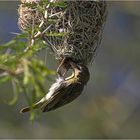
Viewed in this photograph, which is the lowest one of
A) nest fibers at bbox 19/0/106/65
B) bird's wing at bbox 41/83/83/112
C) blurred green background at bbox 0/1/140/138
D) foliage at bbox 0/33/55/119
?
blurred green background at bbox 0/1/140/138

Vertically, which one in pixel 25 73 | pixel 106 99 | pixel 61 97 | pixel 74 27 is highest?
pixel 25 73

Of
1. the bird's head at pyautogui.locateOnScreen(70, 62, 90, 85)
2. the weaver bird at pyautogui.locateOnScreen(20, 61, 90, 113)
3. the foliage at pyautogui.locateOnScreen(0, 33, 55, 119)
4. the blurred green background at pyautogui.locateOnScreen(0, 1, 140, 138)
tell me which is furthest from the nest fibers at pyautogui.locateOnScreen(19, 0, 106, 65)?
the blurred green background at pyautogui.locateOnScreen(0, 1, 140, 138)

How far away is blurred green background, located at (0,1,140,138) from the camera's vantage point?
9688mm

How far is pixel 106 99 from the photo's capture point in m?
9.72

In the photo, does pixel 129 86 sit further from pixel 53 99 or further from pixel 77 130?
pixel 53 99

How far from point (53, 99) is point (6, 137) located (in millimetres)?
5909

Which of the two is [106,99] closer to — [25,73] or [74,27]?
[74,27]

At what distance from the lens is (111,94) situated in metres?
10.1

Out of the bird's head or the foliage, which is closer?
the foliage

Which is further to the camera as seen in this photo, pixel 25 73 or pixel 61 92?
pixel 61 92

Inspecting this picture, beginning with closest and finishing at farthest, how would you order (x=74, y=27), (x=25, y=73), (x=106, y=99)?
(x=25, y=73) < (x=74, y=27) < (x=106, y=99)

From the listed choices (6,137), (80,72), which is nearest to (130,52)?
(6,137)

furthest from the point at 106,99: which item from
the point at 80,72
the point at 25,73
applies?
the point at 25,73

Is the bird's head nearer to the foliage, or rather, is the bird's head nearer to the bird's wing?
the bird's wing
